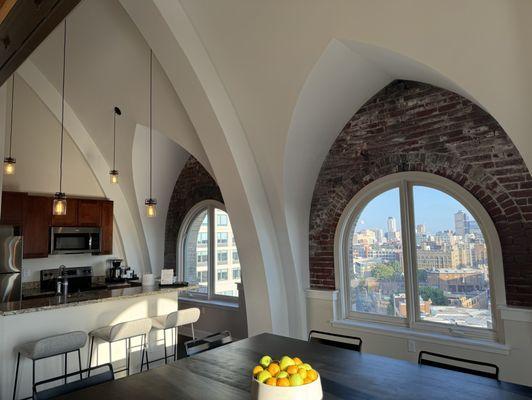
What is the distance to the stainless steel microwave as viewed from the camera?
564 centimetres

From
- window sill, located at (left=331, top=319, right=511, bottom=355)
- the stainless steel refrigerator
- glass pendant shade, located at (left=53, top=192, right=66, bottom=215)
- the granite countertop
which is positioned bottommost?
window sill, located at (left=331, top=319, right=511, bottom=355)

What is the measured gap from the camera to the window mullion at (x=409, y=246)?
3.92 m

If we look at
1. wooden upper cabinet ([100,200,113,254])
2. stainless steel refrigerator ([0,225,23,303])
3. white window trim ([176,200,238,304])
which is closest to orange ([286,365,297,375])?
white window trim ([176,200,238,304])

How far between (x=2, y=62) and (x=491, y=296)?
4.37 meters

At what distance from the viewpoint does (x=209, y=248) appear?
630 centimetres

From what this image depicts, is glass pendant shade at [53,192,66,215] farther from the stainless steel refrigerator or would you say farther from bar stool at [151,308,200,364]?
the stainless steel refrigerator

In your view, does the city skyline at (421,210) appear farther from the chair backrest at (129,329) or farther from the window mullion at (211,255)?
the window mullion at (211,255)

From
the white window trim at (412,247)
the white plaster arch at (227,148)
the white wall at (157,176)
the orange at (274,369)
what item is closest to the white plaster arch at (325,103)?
the white plaster arch at (227,148)

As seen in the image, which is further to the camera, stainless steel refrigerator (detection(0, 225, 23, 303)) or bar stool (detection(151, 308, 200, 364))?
stainless steel refrigerator (detection(0, 225, 23, 303))

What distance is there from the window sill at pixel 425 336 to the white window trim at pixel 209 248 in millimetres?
2251

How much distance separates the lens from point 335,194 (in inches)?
176

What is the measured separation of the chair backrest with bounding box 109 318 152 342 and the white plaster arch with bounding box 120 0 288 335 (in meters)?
1.29

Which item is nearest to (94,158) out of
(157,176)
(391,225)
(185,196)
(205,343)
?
(157,176)

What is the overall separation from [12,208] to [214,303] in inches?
128
